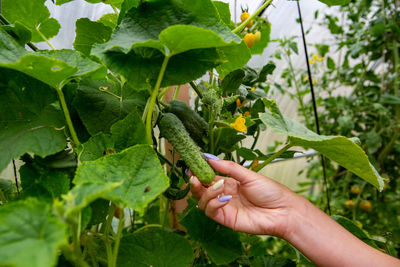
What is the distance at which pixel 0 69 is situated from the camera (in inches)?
15.4

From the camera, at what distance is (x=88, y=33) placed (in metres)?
0.55

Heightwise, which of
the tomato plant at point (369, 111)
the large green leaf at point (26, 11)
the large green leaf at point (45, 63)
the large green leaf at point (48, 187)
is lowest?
the tomato plant at point (369, 111)

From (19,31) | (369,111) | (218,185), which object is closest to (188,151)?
(218,185)

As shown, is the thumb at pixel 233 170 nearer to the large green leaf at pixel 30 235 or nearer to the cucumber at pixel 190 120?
the cucumber at pixel 190 120

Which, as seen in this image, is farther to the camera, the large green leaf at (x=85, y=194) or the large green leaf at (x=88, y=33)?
the large green leaf at (x=88, y=33)

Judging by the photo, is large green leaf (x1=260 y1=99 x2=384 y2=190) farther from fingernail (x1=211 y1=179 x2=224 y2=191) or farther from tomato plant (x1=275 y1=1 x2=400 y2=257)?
tomato plant (x1=275 y1=1 x2=400 y2=257)

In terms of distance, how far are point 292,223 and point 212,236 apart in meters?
0.18

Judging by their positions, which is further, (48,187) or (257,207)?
(257,207)

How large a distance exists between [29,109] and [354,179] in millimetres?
1797

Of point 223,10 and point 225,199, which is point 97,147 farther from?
Answer: point 223,10

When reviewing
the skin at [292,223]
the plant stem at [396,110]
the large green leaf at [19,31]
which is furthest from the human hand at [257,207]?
the plant stem at [396,110]

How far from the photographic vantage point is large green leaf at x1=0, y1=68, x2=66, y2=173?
36cm

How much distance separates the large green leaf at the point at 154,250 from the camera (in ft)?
1.59

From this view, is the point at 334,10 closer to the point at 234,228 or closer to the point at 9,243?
the point at 234,228
